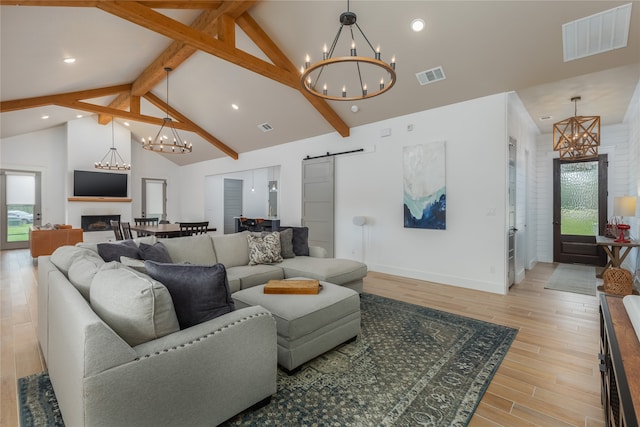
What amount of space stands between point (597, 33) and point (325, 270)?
12.8 feet

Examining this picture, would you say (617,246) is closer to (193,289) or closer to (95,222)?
(193,289)

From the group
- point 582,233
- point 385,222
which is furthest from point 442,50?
point 582,233

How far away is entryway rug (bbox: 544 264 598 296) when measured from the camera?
453cm

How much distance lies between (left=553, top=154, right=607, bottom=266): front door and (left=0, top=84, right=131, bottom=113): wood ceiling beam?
394 inches

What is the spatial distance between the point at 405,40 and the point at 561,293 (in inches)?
164

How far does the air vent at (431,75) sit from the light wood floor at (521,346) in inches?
121

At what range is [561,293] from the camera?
4.34 m

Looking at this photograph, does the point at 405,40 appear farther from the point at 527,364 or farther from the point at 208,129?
the point at 208,129

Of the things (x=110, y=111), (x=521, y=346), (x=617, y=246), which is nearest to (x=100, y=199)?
(x=110, y=111)

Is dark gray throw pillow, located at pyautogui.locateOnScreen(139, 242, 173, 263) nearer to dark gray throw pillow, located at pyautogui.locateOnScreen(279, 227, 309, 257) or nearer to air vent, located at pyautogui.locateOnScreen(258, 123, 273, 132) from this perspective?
dark gray throw pillow, located at pyautogui.locateOnScreen(279, 227, 309, 257)

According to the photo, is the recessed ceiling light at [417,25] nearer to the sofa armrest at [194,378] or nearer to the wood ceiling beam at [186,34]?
the wood ceiling beam at [186,34]

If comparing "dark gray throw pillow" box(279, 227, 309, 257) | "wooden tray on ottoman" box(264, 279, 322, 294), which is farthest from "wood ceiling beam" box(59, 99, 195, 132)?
"wooden tray on ottoman" box(264, 279, 322, 294)

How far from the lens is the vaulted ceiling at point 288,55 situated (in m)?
3.34

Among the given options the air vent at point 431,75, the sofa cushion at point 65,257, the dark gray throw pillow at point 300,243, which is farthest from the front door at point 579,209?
the sofa cushion at point 65,257
